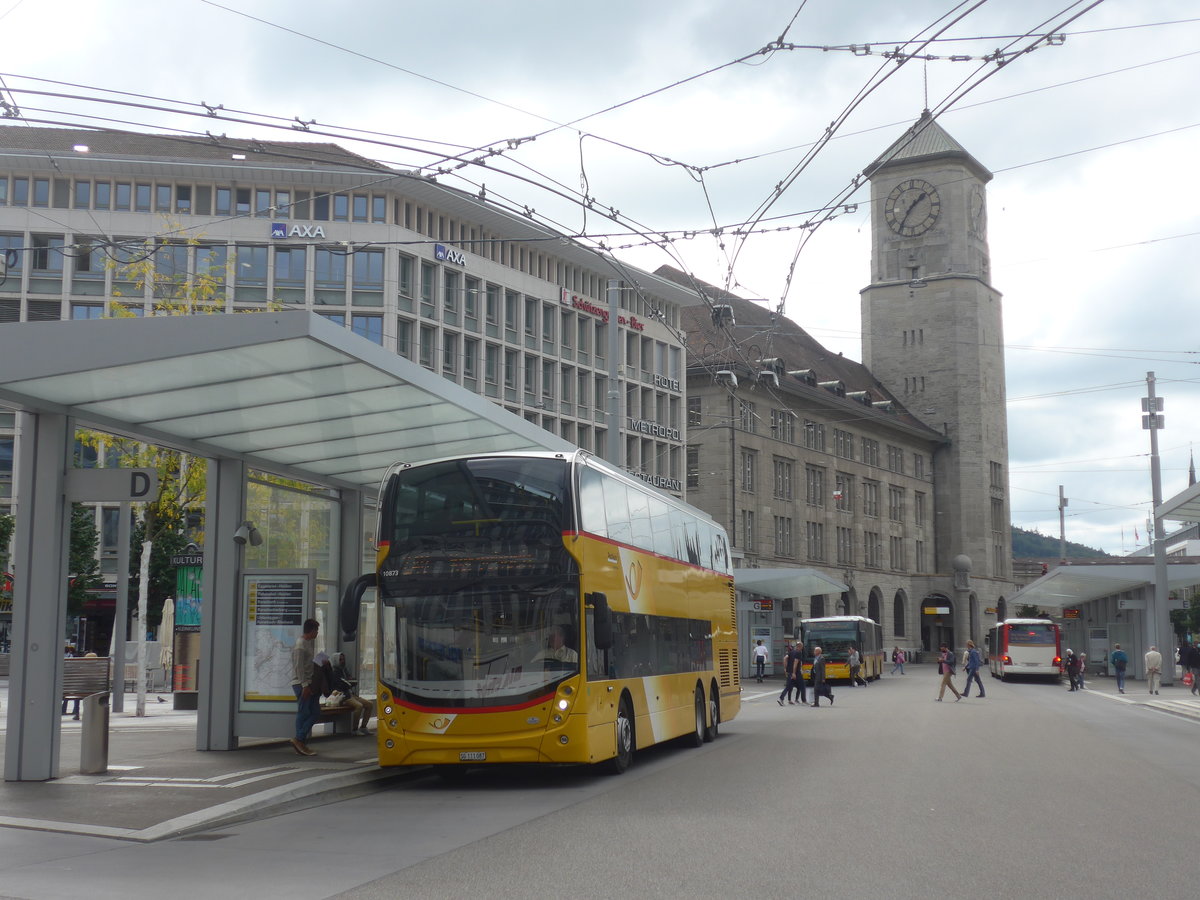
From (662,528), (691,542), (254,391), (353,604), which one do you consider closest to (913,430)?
(691,542)

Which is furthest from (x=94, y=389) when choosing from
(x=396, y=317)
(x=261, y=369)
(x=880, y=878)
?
(x=396, y=317)

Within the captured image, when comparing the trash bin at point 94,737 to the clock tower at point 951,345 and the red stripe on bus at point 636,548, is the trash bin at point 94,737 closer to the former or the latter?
the red stripe on bus at point 636,548

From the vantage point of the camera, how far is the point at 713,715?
73.0 ft

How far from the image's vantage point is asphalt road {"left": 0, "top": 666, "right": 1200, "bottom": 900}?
333 inches

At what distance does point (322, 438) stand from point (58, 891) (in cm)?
878

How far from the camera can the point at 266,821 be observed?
11.8 metres

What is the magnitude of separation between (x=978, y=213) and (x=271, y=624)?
93225 mm

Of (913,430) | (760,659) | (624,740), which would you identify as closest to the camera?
(624,740)

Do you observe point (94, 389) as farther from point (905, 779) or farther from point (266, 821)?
point (905, 779)

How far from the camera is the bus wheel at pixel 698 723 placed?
20.8 metres

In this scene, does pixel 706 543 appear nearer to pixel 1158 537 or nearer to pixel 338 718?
pixel 338 718

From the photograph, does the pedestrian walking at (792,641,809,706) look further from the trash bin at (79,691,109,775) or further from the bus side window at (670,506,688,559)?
the trash bin at (79,691,109,775)

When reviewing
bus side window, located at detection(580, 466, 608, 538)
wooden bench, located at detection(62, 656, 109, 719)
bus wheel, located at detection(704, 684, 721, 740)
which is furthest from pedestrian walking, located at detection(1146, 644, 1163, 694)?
bus side window, located at detection(580, 466, 608, 538)

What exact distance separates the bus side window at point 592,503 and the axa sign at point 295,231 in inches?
1715
